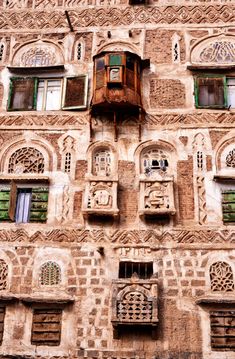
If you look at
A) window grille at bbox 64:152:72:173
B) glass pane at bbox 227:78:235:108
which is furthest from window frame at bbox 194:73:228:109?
window grille at bbox 64:152:72:173

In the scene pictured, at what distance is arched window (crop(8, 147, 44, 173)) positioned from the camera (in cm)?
1341

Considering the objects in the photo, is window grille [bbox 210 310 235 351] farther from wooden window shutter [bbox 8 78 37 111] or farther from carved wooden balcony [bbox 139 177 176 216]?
wooden window shutter [bbox 8 78 37 111]

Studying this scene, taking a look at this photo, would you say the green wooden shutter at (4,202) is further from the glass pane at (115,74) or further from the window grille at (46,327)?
the glass pane at (115,74)

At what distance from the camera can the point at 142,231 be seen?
12469 millimetres

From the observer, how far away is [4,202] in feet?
42.5

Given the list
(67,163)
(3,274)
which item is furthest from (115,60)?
(3,274)

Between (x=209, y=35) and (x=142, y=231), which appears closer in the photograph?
(x=142, y=231)

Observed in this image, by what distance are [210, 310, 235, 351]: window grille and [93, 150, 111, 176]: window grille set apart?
3794mm

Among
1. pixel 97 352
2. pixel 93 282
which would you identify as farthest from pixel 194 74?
pixel 97 352

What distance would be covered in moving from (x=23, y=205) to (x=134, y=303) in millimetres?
3304

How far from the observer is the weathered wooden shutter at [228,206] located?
1257cm

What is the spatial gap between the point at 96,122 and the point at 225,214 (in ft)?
11.7

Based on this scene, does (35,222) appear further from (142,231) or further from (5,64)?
(5,64)

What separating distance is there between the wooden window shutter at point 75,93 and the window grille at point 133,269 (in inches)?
154
